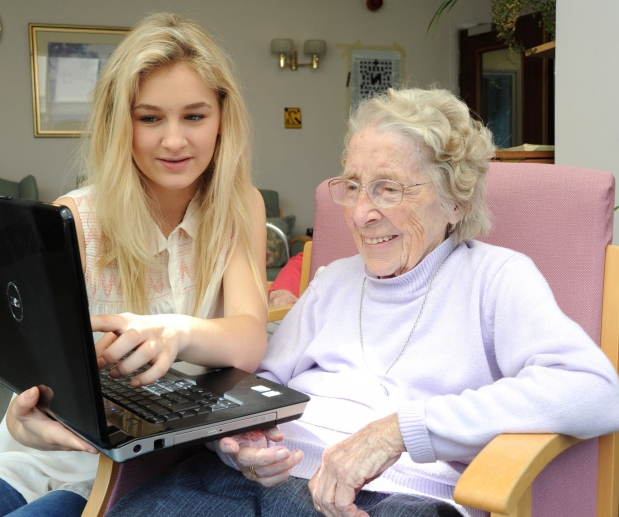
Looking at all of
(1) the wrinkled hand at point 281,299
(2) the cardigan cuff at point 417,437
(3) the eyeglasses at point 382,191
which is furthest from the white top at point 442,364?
(1) the wrinkled hand at point 281,299

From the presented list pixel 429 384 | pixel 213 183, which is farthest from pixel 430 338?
pixel 213 183

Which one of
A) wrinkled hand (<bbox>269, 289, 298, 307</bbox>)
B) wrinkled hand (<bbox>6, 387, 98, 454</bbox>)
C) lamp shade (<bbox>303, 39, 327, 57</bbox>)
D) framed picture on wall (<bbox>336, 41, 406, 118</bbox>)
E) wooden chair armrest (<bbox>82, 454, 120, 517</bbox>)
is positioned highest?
lamp shade (<bbox>303, 39, 327, 57</bbox>)

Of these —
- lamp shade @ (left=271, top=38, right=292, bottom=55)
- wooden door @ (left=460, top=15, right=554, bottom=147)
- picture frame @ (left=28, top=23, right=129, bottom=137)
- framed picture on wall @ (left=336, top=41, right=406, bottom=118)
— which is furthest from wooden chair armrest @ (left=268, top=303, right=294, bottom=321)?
framed picture on wall @ (left=336, top=41, right=406, bottom=118)

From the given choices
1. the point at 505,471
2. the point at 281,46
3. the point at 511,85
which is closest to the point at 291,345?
the point at 505,471

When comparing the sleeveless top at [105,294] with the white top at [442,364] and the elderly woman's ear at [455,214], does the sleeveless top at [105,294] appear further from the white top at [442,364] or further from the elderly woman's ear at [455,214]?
the elderly woman's ear at [455,214]

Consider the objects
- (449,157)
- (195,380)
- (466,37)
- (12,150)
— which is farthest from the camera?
(466,37)

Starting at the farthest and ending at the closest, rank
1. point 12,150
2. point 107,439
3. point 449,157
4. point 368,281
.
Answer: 1. point 12,150
2. point 368,281
3. point 449,157
4. point 107,439

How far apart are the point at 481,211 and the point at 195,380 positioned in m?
0.61

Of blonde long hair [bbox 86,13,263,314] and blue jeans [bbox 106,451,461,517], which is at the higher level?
blonde long hair [bbox 86,13,263,314]

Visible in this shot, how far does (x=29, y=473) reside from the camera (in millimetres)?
1223

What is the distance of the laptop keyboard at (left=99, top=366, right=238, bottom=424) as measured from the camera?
3.25ft

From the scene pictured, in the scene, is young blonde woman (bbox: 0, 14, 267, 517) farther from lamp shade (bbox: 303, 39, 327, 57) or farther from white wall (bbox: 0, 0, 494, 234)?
lamp shade (bbox: 303, 39, 327, 57)

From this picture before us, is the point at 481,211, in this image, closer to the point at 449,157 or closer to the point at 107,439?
the point at 449,157

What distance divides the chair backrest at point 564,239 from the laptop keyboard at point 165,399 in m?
0.54
